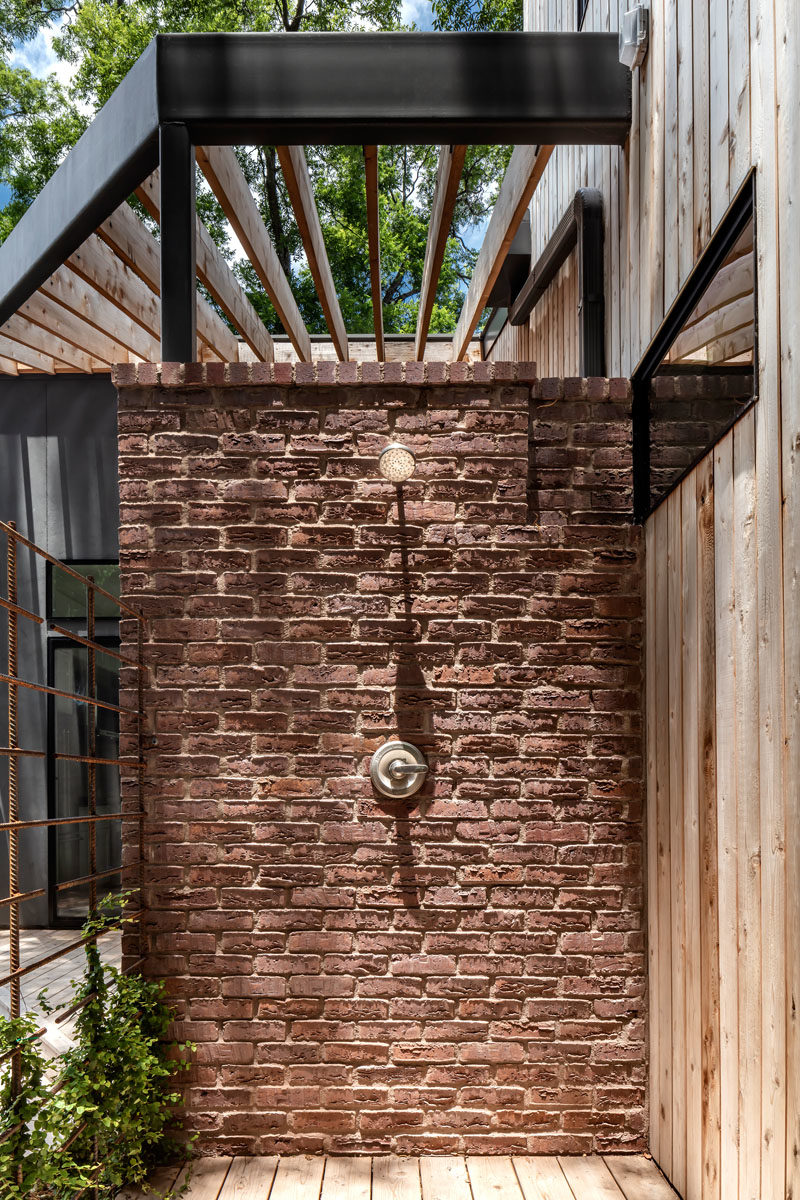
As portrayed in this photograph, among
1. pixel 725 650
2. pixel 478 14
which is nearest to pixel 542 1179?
pixel 725 650

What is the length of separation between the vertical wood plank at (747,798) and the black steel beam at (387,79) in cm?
161

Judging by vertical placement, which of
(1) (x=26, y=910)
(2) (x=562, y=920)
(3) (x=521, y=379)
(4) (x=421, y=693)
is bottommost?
(1) (x=26, y=910)

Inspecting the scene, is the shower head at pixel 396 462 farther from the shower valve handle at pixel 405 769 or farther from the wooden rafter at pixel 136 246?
the wooden rafter at pixel 136 246

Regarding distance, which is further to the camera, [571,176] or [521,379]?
[571,176]

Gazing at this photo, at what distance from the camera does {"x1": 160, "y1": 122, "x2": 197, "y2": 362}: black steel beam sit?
2.95 m

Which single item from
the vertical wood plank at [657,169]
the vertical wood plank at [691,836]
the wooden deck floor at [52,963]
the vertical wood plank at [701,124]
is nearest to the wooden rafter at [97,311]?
the vertical wood plank at [657,169]

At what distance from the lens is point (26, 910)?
5.80 metres

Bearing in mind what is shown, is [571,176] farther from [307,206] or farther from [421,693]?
[421,693]

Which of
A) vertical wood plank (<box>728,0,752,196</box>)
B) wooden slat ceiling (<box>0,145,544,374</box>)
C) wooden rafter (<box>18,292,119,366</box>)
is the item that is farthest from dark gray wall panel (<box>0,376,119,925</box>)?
vertical wood plank (<box>728,0,752,196</box>)

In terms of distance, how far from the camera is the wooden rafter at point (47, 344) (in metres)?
4.66

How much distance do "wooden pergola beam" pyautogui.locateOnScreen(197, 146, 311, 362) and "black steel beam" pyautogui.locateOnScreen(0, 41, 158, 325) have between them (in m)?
0.21

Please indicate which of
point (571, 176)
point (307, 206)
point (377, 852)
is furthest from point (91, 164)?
point (377, 852)

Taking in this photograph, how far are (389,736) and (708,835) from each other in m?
1.07

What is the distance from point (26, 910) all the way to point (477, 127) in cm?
536
